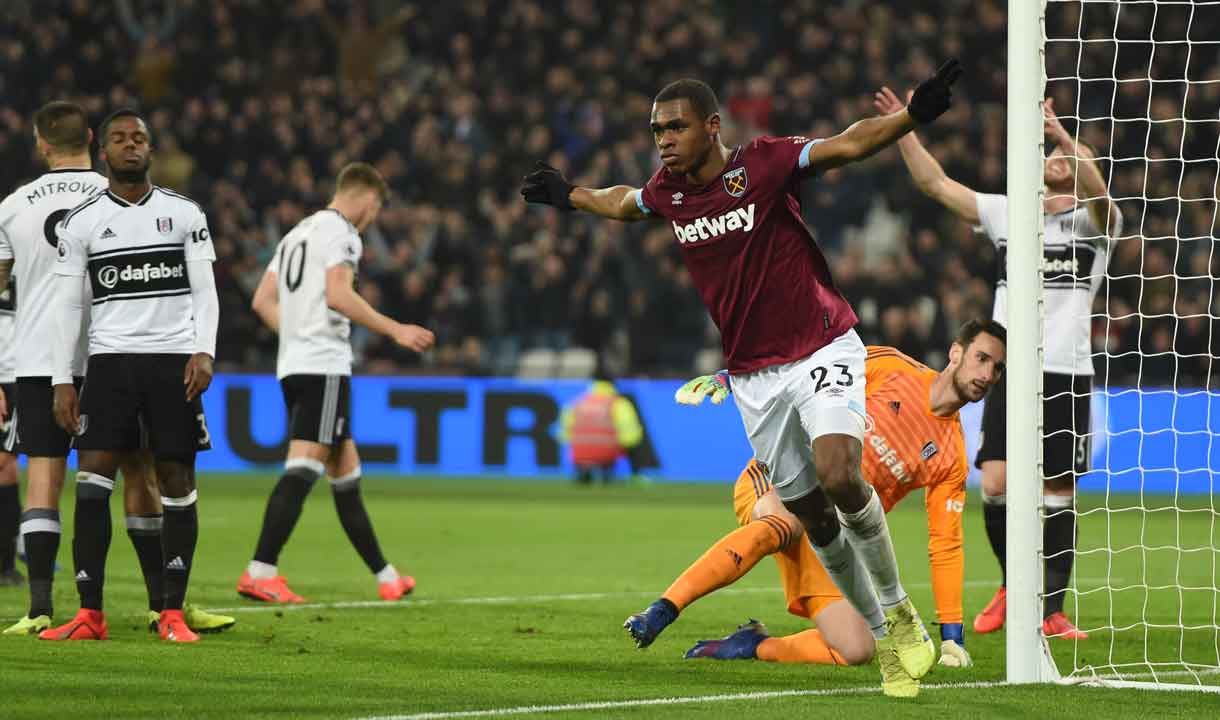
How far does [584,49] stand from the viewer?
2364 cm

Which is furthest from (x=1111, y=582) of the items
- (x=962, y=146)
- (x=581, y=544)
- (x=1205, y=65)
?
(x=1205, y=65)

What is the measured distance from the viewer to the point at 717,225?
19.6 ft

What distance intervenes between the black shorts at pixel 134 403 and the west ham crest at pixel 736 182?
2.54 metres

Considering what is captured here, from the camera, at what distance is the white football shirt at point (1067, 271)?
26.2ft

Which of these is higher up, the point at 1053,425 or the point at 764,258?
the point at 764,258

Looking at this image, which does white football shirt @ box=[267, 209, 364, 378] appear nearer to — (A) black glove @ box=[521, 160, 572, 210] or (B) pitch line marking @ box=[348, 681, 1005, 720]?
(A) black glove @ box=[521, 160, 572, 210]

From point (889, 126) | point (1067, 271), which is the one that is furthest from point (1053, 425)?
point (889, 126)

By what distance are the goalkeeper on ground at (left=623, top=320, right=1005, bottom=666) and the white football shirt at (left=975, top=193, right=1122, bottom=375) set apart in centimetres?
94

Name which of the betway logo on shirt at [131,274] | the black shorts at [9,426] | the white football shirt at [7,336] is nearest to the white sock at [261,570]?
the black shorts at [9,426]

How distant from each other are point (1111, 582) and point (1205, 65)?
12451 millimetres

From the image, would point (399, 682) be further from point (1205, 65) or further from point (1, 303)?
point (1205, 65)

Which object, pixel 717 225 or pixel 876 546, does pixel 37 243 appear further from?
pixel 876 546

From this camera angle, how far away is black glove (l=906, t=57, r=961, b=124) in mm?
5258

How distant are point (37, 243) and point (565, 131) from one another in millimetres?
14642
